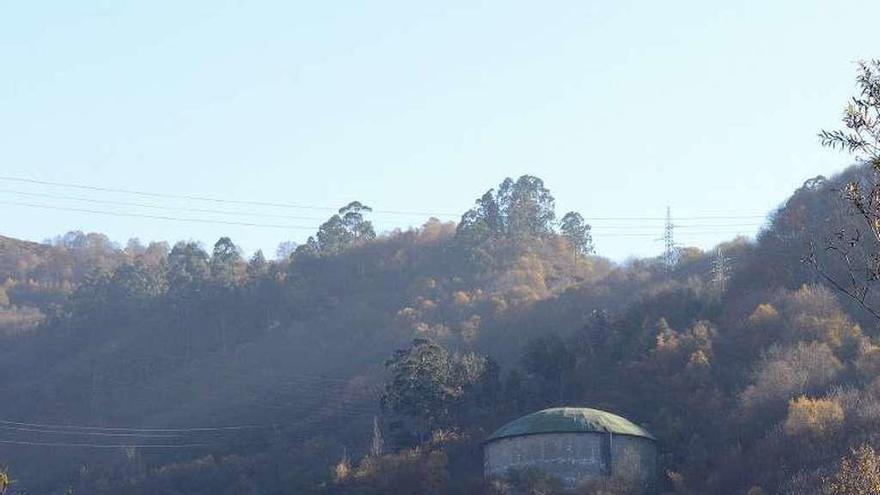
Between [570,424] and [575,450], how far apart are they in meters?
1.20

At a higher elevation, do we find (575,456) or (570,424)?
(570,424)

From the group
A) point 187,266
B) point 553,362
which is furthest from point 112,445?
point 187,266

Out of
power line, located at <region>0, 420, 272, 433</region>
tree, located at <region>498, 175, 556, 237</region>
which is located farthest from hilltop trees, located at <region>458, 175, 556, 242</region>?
power line, located at <region>0, 420, 272, 433</region>

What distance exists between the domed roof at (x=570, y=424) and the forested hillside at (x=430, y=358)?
97.0 inches

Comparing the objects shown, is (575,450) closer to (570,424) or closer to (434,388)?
(570,424)

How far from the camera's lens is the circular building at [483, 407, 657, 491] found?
69.6 m

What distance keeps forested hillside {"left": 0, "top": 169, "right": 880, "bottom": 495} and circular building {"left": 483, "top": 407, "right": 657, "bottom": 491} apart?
1.49 meters

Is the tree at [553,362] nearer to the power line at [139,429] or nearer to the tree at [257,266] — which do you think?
the power line at [139,429]

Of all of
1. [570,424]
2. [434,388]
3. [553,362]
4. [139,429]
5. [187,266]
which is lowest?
[139,429]

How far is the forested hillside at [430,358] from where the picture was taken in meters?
72.0

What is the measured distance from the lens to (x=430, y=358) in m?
77.1

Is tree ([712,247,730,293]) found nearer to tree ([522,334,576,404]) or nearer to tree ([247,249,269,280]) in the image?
tree ([522,334,576,404])

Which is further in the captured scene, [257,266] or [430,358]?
[257,266]

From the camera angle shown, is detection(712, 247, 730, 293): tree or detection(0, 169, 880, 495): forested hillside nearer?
detection(0, 169, 880, 495): forested hillside
